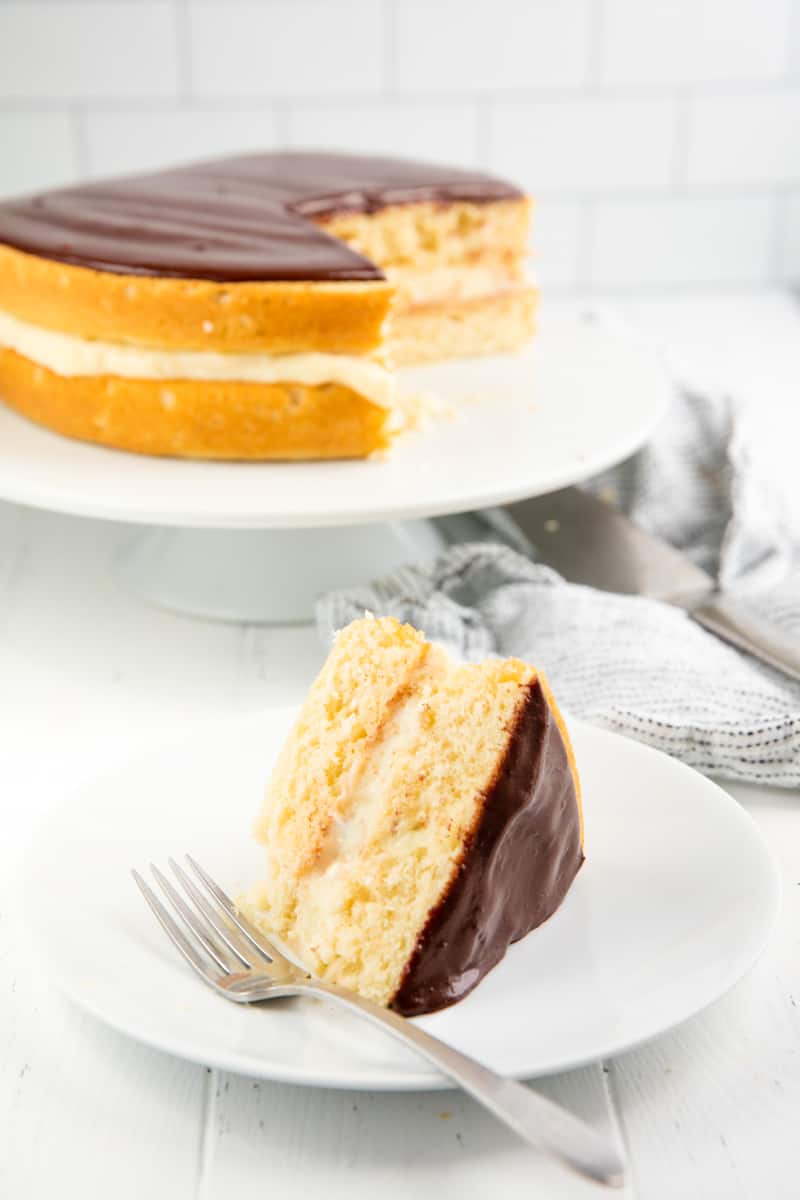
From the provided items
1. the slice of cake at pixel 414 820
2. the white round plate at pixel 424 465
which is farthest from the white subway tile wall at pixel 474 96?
the slice of cake at pixel 414 820

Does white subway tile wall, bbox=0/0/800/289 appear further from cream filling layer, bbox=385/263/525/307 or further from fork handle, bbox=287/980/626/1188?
fork handle, bbox=287/980/626/1188

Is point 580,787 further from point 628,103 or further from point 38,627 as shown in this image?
point 628,103

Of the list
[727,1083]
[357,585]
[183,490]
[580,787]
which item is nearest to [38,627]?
[183,490]

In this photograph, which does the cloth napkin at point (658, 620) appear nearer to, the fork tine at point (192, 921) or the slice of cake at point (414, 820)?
the slice of cake at point (414, 820)

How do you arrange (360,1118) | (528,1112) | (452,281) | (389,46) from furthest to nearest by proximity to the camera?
(389,46)
(452,281)
(360,1118)
(528,1112)

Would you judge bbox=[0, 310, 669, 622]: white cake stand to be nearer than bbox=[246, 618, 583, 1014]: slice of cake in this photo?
No

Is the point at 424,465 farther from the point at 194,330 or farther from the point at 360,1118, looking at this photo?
the point at 360,1118

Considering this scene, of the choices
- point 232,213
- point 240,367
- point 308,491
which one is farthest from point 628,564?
point 232,213

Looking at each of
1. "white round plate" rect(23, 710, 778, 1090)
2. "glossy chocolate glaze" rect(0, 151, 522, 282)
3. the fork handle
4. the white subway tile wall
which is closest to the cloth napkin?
"white round plate" rect(23, 710, 778, 1090)
